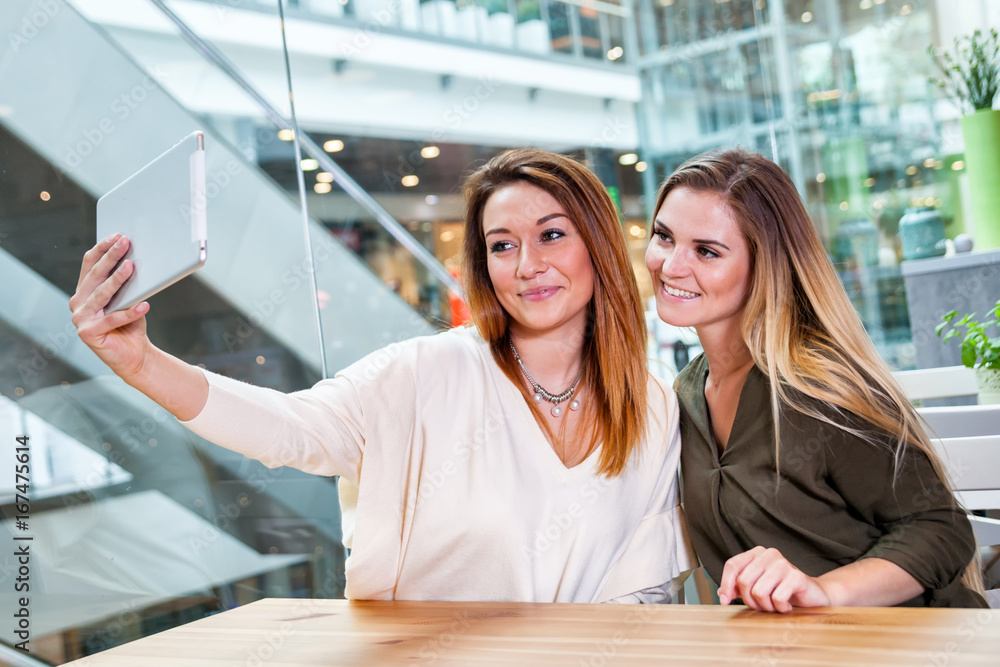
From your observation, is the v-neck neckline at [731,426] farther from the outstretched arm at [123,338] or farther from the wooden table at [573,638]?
the outstretched arm at [123,338]

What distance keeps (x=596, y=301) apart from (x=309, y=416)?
2.10 feet

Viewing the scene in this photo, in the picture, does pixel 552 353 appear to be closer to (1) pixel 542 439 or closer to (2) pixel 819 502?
(1) pixel 542 439

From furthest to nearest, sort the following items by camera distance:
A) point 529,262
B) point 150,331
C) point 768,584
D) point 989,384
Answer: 1. point 150,331
2. point 989,384
3. point 529,262
4. point 768,584

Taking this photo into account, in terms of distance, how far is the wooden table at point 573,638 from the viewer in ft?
2.71

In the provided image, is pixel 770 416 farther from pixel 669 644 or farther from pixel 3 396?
pixel 3 396

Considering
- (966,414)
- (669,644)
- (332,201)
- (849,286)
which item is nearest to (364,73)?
(332,201)

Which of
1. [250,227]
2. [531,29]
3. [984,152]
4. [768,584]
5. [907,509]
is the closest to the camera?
[768,584]

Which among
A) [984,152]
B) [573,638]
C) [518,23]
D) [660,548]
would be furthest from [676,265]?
[518,23]

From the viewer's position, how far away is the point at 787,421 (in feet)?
4.66

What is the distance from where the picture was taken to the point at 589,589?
1437mm

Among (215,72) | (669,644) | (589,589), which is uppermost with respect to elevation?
(215,72)

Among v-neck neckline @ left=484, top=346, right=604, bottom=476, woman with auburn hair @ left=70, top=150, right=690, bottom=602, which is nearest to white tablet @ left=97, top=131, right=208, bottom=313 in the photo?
woman with auburn hair @ left=70, top=150, right=690, bottom=602

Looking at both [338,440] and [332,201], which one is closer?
[338,440]

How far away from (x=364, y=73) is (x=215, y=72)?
108 inches
